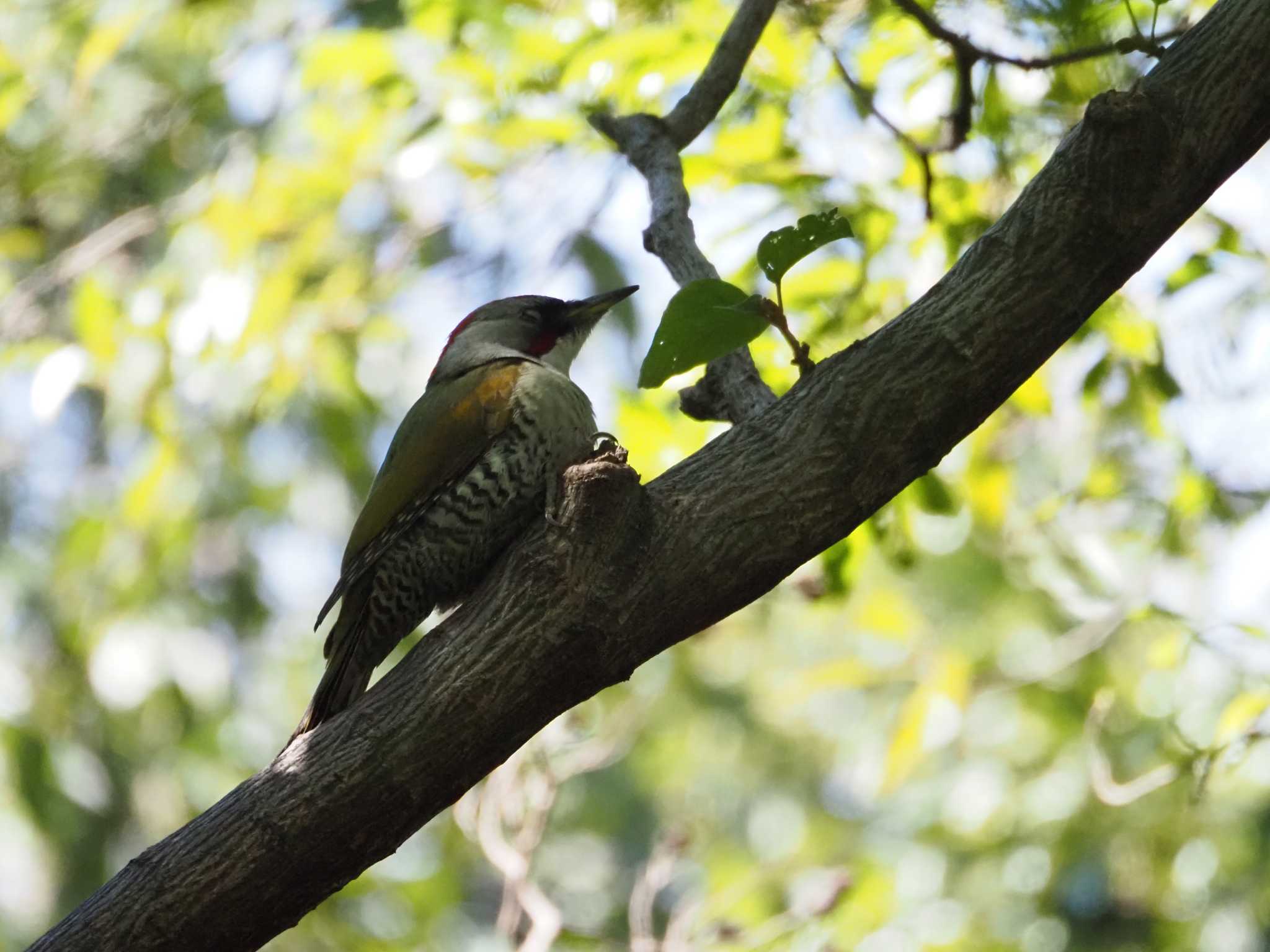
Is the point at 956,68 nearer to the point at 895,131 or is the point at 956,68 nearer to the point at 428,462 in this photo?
the point at 895,131

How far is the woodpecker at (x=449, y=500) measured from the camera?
377cm

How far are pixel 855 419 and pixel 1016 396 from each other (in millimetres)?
1659

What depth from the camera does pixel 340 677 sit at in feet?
11.8

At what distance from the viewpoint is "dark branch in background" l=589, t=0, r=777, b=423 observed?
3127 millimetres

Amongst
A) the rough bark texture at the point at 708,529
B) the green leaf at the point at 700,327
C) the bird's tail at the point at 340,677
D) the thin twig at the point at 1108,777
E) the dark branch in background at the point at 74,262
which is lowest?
the thin twig at the point at 1108,777

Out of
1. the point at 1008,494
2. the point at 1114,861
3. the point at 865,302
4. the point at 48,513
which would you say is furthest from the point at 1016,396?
the point at 48,513

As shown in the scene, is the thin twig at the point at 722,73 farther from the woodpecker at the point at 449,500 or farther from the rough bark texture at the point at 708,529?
the rough bark texture at the point at 708,529

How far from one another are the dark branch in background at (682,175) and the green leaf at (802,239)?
0.56 metres

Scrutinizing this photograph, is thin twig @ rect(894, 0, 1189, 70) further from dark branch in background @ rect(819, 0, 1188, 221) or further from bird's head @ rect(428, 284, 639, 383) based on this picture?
bird's head @ rect(428, 284, 639, 383)

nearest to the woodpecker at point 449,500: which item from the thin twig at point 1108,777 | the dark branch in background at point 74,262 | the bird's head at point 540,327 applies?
the bird's head at point 540,327

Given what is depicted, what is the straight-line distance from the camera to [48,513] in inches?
372

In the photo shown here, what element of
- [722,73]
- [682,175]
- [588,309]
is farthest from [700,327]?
[588,309]

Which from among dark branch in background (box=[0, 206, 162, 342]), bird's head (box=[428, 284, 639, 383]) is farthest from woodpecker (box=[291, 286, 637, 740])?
dark branch in background (box=[0, 206, 162, 342])

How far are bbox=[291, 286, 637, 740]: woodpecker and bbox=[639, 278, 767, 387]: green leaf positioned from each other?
1.17 m
